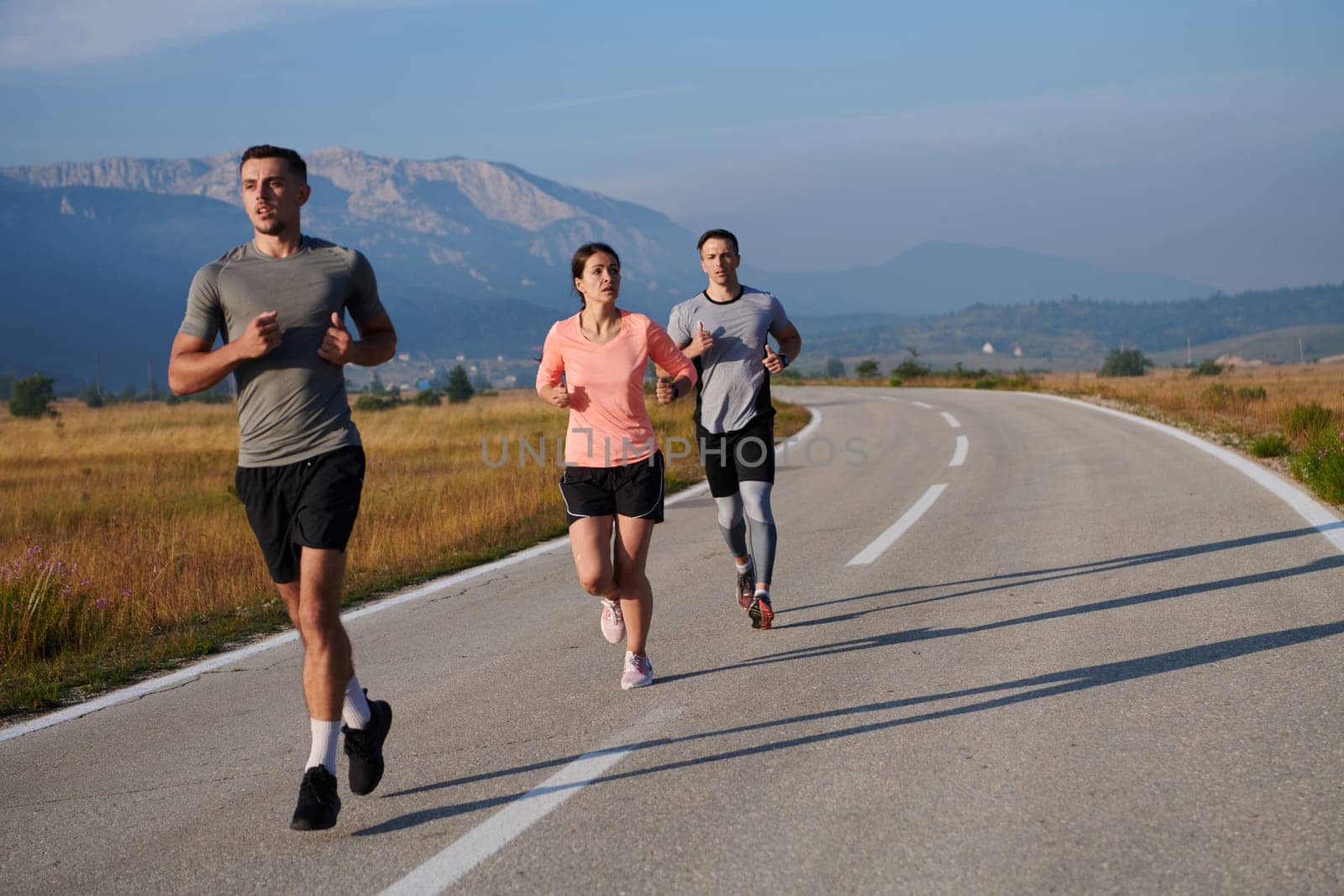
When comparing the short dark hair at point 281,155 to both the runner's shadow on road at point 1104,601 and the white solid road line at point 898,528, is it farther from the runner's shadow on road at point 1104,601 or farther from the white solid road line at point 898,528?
the white solid road line at point 898,528

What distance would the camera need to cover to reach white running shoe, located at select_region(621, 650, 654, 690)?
5.47 metres

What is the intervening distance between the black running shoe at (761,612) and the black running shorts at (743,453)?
66 cm

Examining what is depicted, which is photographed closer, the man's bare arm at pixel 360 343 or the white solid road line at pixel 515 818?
the white solid road line at pixel 515 818

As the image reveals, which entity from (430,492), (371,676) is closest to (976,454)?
(430,492)

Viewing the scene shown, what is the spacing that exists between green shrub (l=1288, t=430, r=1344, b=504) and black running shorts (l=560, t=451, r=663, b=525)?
24.3ft

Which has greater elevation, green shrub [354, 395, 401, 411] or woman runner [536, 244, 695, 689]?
woman runner [536, 244, 695, 689]

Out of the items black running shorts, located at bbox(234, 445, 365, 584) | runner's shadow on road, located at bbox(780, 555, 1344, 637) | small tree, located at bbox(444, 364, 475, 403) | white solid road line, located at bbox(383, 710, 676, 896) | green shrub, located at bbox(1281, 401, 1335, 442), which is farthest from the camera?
small tree, located at bbox(444, 364, 475, 403)

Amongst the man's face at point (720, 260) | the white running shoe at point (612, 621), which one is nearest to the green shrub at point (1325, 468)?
the man's face at point (720, 260)

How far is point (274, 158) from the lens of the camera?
13.3 ft

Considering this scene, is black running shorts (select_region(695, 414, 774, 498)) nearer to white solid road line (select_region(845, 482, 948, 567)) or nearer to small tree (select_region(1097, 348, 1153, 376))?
white solid road line (select_region(845, 482, 948, 567))

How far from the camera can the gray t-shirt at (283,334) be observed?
13.1 feet

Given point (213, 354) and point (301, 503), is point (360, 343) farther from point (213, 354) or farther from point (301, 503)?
point (301, 503)

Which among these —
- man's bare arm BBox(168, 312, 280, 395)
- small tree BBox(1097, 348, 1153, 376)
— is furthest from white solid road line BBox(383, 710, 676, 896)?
small tree BBox(1097, 348, 1153, 376)

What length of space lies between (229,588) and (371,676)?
3121 millimetres
